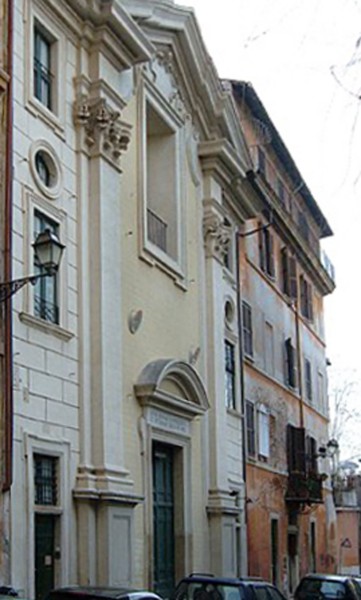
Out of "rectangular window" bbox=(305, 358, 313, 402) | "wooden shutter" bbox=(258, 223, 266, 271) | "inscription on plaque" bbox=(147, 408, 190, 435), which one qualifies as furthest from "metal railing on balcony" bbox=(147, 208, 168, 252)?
"rectangular window" bbox=(305, 358, 313, 402)

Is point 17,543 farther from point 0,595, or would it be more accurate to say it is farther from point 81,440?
point 0,595

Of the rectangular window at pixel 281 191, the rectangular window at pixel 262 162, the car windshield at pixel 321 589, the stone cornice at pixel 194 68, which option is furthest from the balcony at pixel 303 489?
the car windshield at pixel 321 589

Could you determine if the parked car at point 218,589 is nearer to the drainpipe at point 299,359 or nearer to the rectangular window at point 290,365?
the rectangular window at point 290,365

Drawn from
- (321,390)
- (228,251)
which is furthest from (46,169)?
(321,390)

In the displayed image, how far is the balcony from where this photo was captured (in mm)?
33844

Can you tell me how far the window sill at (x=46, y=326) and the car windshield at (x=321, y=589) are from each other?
7104mm

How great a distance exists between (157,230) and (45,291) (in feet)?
20.3

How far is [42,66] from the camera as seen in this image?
18.7 metres


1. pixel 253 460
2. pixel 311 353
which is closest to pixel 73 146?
pixel 253 460

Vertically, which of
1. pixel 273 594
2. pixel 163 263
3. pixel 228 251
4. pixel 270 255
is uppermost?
pixel 270 255

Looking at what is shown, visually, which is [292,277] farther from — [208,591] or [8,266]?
[208,591]

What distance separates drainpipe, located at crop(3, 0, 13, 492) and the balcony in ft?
61.9

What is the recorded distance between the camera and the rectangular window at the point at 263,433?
30734 mm

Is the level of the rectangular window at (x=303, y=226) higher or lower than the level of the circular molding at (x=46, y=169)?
higher
